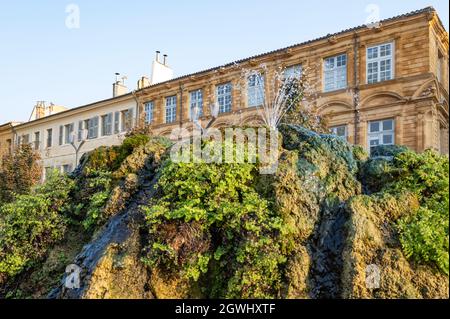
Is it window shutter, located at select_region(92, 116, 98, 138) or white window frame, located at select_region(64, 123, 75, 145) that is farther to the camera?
white window frame, located at select_region(64, 123, 75, 145)

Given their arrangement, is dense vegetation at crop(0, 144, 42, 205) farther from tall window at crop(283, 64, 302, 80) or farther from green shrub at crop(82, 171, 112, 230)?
tall window at crop(283, 64, 302, 80)

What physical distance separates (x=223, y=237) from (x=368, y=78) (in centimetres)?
1809

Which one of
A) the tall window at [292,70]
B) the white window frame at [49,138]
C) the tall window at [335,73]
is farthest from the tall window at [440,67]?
the white window frame at [49,138]

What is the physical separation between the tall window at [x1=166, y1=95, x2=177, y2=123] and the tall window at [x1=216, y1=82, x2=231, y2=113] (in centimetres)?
396

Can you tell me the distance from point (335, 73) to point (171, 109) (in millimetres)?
11721

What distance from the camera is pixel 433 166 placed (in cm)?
642

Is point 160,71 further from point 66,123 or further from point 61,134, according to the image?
point 61,134

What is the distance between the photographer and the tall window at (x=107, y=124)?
110ft

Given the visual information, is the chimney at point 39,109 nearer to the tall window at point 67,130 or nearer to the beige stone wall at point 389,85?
the tall window at point 67,130

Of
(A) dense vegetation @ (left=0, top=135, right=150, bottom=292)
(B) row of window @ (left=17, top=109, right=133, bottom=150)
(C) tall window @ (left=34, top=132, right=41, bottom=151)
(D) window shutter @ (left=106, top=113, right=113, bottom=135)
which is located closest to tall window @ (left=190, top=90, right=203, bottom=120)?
(B) row of window @ (left=17, top=109, right=133, bottom=150)

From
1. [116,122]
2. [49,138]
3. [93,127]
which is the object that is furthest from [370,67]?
[49,138]

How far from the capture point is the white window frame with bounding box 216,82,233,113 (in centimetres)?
2666
